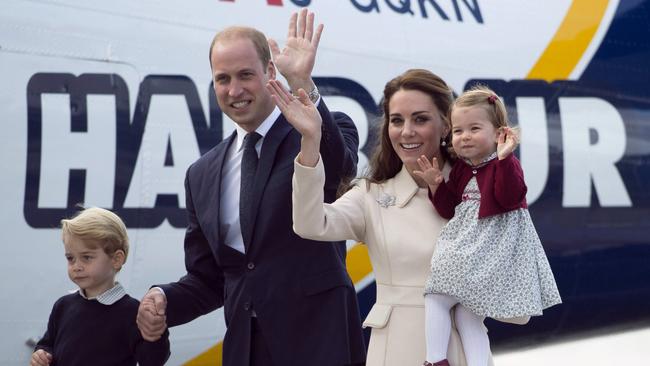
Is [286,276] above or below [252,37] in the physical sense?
below

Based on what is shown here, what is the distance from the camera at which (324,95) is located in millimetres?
5430

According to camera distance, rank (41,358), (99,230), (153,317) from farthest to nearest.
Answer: (99,230) → (41,358) → (153,317)

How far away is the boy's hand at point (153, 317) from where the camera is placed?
11.1 ft

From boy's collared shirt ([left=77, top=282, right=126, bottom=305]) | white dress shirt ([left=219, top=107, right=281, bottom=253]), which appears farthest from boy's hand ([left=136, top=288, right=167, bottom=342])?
white dress shirt ([left=219, top=107, right=281, bottom=253])

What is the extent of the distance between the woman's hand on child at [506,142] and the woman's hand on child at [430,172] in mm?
184

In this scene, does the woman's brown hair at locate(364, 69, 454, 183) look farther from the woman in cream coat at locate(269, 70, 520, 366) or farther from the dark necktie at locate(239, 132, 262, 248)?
the dark necktie at locate(239, 132, 262, 248)

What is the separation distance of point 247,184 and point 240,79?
1.09ft

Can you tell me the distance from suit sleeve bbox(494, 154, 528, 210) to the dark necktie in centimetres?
82

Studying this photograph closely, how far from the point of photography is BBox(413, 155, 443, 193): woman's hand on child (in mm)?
2957

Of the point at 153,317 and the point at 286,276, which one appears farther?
the point at 153,317

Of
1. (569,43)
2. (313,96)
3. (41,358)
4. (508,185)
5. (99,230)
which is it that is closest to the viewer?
(508,185)

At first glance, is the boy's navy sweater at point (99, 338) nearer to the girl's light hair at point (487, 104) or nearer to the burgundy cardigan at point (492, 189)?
the burgundy cardigan at point (492, 189)

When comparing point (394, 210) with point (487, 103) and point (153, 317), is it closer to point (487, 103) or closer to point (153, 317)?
point (487, 103)

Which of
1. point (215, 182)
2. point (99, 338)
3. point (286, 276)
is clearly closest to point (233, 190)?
point (215, 182)
